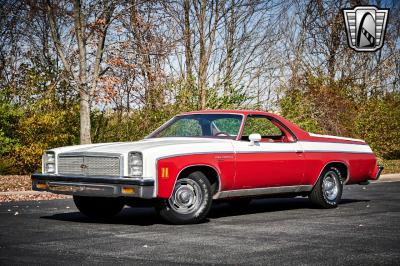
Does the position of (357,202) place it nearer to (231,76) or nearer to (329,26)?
(231,76)

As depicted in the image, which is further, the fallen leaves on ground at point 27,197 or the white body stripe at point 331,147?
the fallen leaves on ground at point 27,197

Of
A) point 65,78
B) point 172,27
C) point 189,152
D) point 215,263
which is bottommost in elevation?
point 215,263

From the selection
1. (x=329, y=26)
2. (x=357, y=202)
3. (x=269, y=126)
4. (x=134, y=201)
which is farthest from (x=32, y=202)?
(x=329, y=26)

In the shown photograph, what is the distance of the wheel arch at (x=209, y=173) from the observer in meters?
9.77

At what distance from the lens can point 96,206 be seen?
1059cm

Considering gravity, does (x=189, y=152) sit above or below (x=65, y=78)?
below

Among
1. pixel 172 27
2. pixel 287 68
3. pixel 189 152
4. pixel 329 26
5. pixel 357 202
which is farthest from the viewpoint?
pixel 329 26

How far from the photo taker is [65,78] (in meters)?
19.2

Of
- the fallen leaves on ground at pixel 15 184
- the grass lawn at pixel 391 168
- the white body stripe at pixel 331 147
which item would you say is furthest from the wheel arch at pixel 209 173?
the grass lawn at pixel 391 168

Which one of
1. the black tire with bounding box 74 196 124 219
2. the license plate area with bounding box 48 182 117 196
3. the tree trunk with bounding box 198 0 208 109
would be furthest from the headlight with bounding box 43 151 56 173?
the tree trunk with bounding box 198 0 208 109

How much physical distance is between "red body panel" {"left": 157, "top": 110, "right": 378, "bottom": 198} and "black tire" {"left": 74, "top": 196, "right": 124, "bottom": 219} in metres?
1.47

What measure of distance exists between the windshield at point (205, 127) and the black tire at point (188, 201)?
108 cm

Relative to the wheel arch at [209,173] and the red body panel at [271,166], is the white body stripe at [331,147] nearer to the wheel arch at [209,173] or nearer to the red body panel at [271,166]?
the red body panel at [271,166]

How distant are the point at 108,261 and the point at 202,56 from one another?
1804 centimetres
